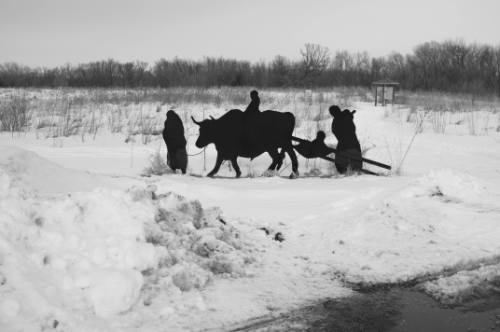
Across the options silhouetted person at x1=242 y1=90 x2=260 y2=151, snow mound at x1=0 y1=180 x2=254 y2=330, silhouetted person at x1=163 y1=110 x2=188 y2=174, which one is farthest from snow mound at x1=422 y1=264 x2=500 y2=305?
silhouetted person at x1=163 y1=110 x2=188 y2=174

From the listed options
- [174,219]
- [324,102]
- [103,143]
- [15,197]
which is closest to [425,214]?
[174,219]

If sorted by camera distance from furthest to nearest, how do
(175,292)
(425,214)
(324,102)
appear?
(324,102), (425,214), (175,292)

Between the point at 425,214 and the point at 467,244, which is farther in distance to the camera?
the point at 425,214

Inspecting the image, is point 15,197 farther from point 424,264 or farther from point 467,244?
point 467,244

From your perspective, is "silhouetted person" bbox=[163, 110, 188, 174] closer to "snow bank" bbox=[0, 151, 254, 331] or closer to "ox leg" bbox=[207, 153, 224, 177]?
"ox leg" bbox=[207, 153, 224, 177]

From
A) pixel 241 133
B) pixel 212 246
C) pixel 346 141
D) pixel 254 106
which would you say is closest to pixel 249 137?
pixel 241 133

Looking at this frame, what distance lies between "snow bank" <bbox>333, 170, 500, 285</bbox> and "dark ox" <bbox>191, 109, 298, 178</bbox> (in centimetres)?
258

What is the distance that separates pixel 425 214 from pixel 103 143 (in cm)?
778

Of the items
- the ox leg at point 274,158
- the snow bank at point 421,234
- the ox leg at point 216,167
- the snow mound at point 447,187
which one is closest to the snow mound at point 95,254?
the snow bank at point 421,234

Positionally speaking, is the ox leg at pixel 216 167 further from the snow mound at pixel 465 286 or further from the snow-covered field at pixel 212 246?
the snow mound at pixel 465 286

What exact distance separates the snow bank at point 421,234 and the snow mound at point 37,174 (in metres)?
2.29

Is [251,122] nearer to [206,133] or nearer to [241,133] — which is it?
[241,133]

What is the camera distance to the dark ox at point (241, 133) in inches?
282

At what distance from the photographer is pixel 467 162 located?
27.8ft
